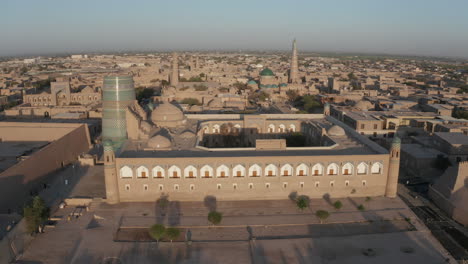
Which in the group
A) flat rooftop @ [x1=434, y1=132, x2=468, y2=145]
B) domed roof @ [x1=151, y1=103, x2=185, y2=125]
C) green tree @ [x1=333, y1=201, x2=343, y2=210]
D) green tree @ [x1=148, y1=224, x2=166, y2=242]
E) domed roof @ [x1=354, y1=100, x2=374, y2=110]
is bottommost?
green tree @ [x1=333, y1=201, x2=343, y2=210]

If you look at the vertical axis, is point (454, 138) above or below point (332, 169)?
above

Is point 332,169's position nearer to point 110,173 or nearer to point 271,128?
point 271,128

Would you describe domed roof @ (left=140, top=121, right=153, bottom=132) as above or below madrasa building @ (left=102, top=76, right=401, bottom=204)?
above

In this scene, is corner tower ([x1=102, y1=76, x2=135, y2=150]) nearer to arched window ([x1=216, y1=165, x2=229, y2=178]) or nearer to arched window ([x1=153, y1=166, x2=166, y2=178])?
arched window ([x1=153, y1=166, x2=166, y2=178])

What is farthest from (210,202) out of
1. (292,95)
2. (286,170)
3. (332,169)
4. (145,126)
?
(292,95)

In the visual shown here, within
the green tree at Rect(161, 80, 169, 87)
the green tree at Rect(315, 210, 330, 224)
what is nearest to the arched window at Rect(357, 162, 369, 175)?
the green tree at Rect(315, 210, 330, 224)

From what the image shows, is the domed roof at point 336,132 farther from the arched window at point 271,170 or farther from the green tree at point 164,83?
the green tree at point 164,83
